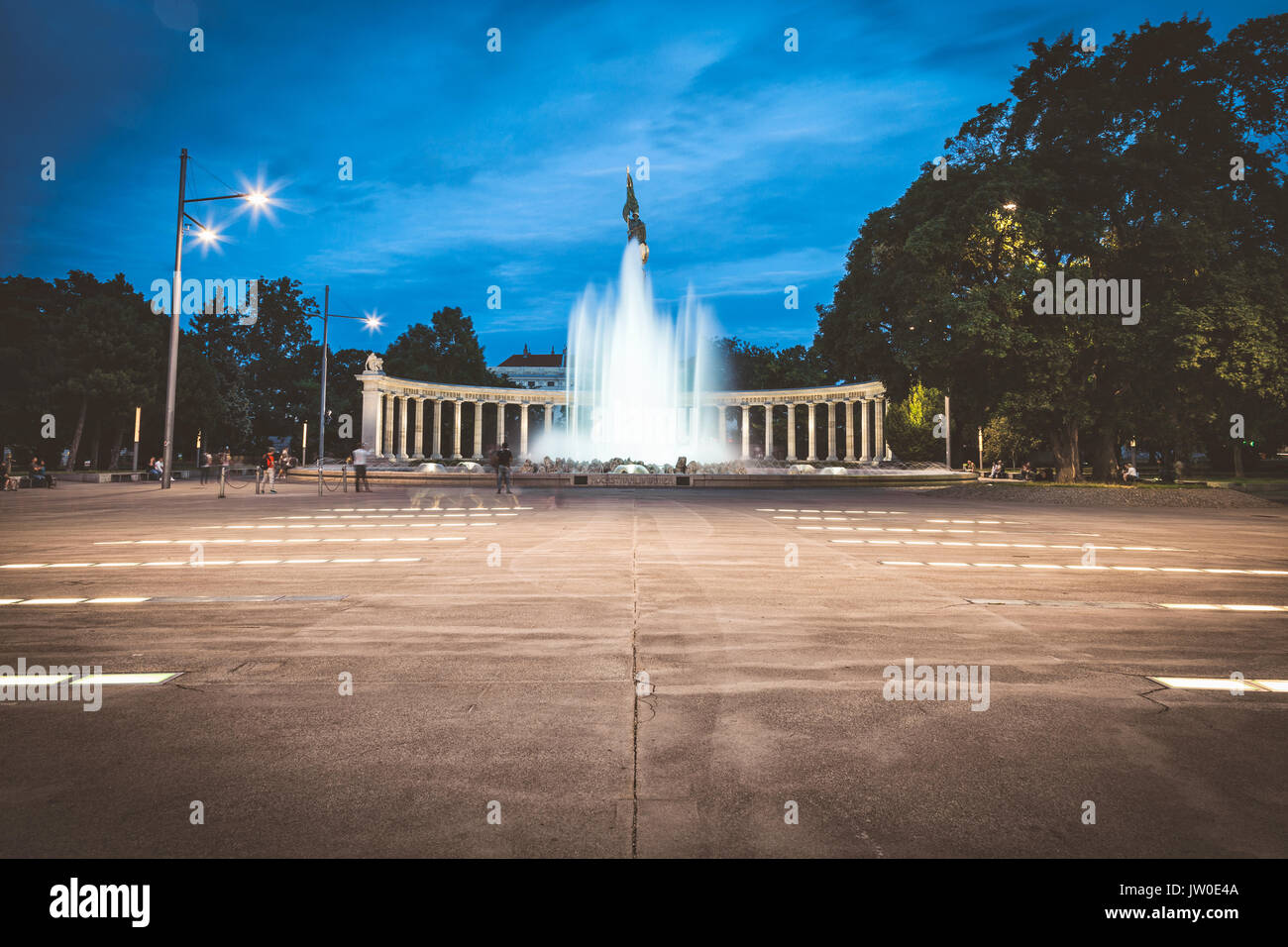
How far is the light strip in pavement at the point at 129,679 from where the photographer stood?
5.88m

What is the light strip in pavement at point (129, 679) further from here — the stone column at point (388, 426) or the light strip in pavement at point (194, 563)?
the stone column at point (388, 426)

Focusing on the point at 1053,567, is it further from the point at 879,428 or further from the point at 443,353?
the point at 443,353

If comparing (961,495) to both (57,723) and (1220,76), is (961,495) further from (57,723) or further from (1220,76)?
(57,723)

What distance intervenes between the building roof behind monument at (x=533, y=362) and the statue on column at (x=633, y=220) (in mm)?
97824

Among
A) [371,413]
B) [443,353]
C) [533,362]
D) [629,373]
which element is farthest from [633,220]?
[533,362]

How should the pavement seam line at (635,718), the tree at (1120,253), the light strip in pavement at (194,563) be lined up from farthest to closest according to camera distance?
the tree at (1120,253) → the light strip in pavement at (194,563) → the pavement seam line at (635,718)

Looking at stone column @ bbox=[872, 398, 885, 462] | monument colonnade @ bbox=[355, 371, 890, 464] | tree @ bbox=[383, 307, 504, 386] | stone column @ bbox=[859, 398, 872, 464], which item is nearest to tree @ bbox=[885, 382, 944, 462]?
stone column @ bbox=[872, 398, 885, 462]

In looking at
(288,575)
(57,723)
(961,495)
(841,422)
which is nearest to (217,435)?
(841,422)

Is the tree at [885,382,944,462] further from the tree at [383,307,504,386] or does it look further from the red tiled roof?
the red tiled roof

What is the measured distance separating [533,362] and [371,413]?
98533mm

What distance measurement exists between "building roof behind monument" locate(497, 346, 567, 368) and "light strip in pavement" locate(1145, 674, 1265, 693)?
16105 cm

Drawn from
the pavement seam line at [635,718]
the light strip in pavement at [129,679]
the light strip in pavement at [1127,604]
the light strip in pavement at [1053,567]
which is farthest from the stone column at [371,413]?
the light strip in pavement at [129,679]

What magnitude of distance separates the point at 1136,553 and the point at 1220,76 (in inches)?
1293

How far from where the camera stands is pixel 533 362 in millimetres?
170250
